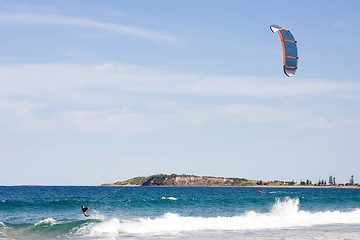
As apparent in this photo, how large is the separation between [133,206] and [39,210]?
7549mm

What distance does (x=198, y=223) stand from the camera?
2512cm

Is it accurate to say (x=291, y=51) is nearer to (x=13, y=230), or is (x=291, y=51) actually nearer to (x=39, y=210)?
(x=13, y=230)

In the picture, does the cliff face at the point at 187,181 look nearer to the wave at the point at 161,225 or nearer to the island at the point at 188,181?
the island at the point at 188,181

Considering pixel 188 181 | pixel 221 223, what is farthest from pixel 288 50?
pixel 188 181

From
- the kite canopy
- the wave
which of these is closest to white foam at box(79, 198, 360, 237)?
the wave

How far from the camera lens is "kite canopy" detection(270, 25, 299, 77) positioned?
1998 centimetres

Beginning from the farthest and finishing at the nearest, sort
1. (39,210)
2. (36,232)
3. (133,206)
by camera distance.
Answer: (133,206) → (39,210) → (36,232)

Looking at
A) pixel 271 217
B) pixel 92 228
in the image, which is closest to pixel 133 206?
pixel 271 217

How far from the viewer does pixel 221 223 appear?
25.1 metres

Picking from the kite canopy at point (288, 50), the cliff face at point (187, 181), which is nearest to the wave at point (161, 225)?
the kite canopy at point (288, 50)

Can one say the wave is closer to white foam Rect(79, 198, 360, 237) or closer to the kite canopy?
white foam Rect(79, 198, 360, 237)

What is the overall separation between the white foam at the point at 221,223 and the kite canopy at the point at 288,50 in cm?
838

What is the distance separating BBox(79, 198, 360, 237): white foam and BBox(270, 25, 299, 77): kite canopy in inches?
330

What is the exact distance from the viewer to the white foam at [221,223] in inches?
888
